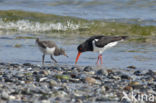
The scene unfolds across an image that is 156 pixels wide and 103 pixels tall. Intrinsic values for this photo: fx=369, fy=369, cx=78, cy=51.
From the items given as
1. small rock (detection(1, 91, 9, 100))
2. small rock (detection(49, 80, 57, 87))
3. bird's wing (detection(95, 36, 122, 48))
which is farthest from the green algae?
small rock (detection(1, 91, 9, 100))

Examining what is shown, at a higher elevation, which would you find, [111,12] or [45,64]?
[111,12]

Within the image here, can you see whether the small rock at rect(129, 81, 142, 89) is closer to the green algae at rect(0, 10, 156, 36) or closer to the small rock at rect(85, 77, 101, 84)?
the small rock at rect(85, 77, 101, 84)

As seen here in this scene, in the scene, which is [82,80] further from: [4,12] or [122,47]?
[4,12]

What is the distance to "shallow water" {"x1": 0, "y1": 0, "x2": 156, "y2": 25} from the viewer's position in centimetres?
1958

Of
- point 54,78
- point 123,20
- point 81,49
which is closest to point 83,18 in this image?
point 123,20

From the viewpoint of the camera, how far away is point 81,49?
1088 centimetres

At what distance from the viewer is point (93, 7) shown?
71.2ft

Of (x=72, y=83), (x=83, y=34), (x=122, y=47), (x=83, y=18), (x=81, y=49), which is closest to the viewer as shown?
(x=72, y=83)

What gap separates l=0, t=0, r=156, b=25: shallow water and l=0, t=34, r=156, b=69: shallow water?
5951mm

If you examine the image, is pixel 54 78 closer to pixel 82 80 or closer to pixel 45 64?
pixel 82 80

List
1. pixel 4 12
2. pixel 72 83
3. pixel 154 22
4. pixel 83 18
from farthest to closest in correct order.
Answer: pixel 4 12 → pixel 83 18 → pixel 154 22 → pixel 72 83

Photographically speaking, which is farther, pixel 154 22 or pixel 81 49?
pixel 154 22

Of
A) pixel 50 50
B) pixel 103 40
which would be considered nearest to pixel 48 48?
pixel 50 50

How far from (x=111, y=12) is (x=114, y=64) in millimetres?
10754
